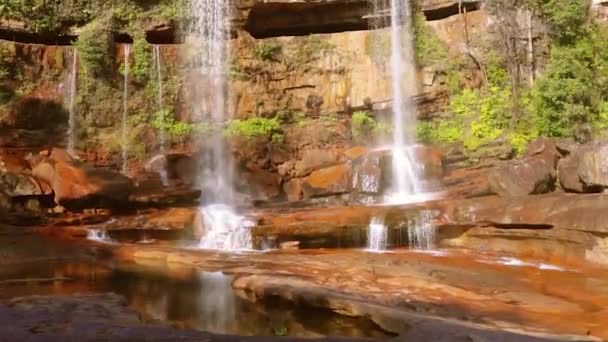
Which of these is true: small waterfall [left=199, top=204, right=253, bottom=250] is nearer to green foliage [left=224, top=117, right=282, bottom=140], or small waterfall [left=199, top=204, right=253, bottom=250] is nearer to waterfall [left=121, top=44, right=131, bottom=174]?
green foliage [left=224, top=117, right=282, bottom=140]

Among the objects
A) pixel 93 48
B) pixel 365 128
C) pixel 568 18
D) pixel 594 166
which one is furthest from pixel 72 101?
pixel 568 18

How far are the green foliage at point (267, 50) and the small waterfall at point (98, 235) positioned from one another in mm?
11213

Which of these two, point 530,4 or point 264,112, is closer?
point 530,4

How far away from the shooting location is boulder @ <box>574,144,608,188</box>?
14.5m

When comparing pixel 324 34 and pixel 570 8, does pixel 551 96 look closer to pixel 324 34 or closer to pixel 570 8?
pixel 570 8

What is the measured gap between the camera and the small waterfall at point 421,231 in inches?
627

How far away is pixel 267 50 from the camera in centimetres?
2486

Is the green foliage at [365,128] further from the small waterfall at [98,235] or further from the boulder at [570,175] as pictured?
the small waterfall at [98,235]

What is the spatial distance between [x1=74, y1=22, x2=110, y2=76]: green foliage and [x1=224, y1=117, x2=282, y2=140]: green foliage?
19.1 ft

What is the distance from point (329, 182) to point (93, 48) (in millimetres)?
11239

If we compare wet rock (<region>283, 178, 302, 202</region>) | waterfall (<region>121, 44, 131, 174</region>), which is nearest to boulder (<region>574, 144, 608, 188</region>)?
wet rock (<region>283, 178, 302, 202</region>)

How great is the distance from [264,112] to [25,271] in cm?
1362

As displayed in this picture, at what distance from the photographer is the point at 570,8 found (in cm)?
2062

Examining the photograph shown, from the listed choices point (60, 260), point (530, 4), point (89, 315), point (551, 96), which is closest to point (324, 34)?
point (530, 4)
